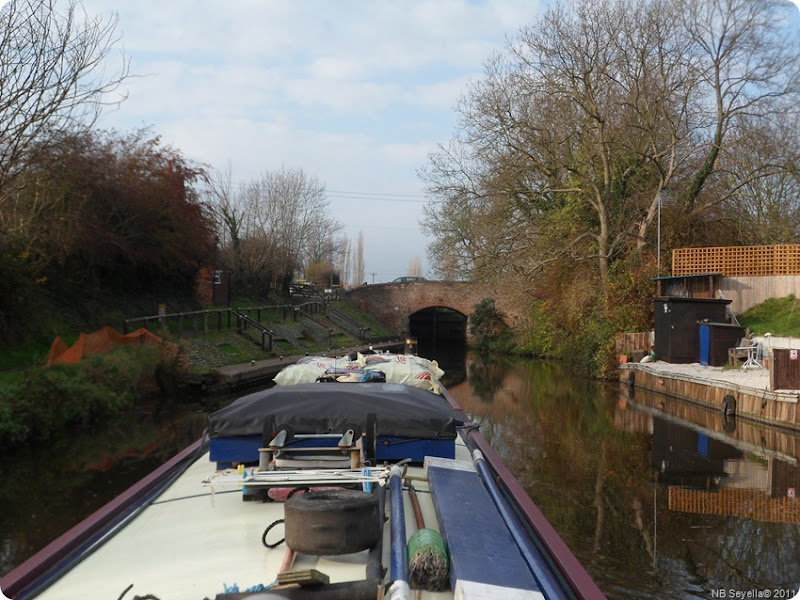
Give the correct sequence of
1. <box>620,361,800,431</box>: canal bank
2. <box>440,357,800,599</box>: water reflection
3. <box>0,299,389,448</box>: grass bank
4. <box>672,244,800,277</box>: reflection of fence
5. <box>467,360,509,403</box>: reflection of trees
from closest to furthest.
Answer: <box>440,357,800,599</box>: water reflection, <box>0,299,389,448</box>: grass bank, <box>620,361,800,431</box>: canal bank, <box>467,360,509,403</box>: reflection of trees, <box>672,244,800,277</box>: reflection of fence

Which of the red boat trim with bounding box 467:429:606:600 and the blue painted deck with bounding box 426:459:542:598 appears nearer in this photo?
the blue painted deck with bounding box 426:459:542:598

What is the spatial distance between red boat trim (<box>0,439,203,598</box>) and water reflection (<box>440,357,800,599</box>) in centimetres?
348

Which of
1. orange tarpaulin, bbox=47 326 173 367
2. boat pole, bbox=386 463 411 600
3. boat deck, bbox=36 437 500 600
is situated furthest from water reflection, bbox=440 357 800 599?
orange tarpaulin, bbox=47 326 173 367

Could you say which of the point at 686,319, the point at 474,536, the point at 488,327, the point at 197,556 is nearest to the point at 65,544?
the point at 197,556

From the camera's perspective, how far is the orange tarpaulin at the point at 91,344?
13062 millimetres

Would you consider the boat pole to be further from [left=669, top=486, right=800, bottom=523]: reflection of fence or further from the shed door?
the shed door

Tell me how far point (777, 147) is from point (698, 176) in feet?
6.83

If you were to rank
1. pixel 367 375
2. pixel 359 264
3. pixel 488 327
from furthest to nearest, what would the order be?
pixel 359 264, pixel 488 327, pixel 367 375

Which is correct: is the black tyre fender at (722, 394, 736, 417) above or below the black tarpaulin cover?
below

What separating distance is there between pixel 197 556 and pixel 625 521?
17.4 feet

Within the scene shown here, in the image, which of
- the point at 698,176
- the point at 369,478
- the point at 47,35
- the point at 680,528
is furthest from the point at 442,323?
the point at 369,478

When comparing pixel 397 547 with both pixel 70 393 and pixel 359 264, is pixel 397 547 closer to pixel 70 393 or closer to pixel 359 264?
pixel 70 393

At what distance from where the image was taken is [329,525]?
2.70 m

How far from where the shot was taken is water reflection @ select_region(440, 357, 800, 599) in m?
6.00
